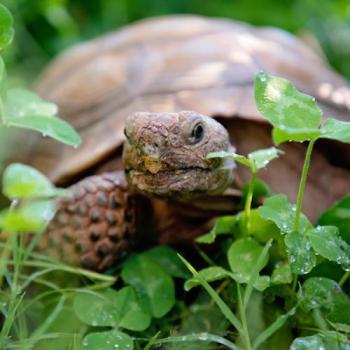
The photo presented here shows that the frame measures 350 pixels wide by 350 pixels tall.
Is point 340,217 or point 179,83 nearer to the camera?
point 340,217

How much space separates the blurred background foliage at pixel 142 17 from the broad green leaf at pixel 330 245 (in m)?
2.67

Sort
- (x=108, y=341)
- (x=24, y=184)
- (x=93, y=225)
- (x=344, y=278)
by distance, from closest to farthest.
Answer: (x=24, y=184), (x=108, y=341), (x=344, y=278), (x=93, y=225)

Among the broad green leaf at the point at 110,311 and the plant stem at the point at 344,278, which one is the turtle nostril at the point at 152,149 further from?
the plant stem at the point at 344,278

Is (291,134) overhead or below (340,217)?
overhead

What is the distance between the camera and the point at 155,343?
1455mm

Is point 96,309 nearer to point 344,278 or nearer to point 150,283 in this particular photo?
point 150,283

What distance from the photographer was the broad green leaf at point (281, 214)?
1.51 m

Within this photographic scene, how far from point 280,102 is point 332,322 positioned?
472 mm

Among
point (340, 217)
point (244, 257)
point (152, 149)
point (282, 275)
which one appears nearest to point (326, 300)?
point (282, 275)

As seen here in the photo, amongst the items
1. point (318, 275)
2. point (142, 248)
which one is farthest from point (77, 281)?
point (318, 275)

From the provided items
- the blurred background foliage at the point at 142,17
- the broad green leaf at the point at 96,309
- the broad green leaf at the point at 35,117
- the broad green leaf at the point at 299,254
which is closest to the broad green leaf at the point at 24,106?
the broad green leaf at the point at 35,117

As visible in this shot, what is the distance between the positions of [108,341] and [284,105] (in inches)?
23.9

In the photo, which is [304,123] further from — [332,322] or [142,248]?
[142,248]

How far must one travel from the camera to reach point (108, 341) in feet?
4.80
